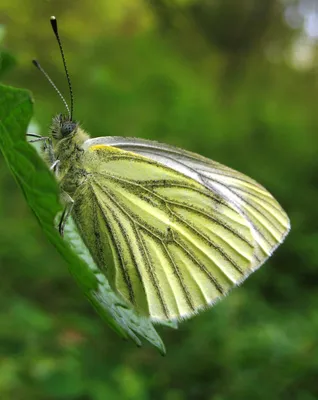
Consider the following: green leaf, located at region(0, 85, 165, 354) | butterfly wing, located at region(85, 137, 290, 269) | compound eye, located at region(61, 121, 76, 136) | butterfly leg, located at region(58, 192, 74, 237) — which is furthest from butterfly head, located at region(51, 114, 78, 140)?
green leaf, located at region(0, 85, 165, 354)

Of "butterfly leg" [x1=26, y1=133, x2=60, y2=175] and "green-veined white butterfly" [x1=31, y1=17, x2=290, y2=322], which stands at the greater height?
"butterfly leg" [x1=26, y1=133, x2=60, y2=175]

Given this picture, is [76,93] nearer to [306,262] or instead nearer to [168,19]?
[306,262]

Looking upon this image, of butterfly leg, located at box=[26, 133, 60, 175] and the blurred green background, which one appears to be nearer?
butterfly leg, located at box=[26, 133, 60, 175]

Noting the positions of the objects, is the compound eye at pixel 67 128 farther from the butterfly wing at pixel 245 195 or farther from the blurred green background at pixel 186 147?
the butterfly wing at pixel 245 195

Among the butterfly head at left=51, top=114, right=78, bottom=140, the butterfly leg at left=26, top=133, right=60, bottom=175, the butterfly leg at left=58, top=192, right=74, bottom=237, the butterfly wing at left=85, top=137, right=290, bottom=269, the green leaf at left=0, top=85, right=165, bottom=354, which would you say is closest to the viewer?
the green leaf at left=0, top=85, right=165, bottom=354

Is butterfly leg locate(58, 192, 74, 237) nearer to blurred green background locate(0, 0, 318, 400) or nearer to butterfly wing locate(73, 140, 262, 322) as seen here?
butterfly wing locate(73, 140, 262, 322)

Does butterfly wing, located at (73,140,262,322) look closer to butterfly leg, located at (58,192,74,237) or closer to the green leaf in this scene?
butterfly leg, located at (58,192,74,237)

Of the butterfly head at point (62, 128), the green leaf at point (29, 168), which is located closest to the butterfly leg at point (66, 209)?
the butterfly head at point (62, 128)

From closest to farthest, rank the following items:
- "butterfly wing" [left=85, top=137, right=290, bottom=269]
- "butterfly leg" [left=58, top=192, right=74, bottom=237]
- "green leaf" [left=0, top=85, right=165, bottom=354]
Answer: "green leaf" [left=0, top=85, right=165, bottom=354], "butterfly leg" [left=58, top=192, right=74, bottom=237], "butterfly wing" [left=85, top=137, right=290, bottom=269]
